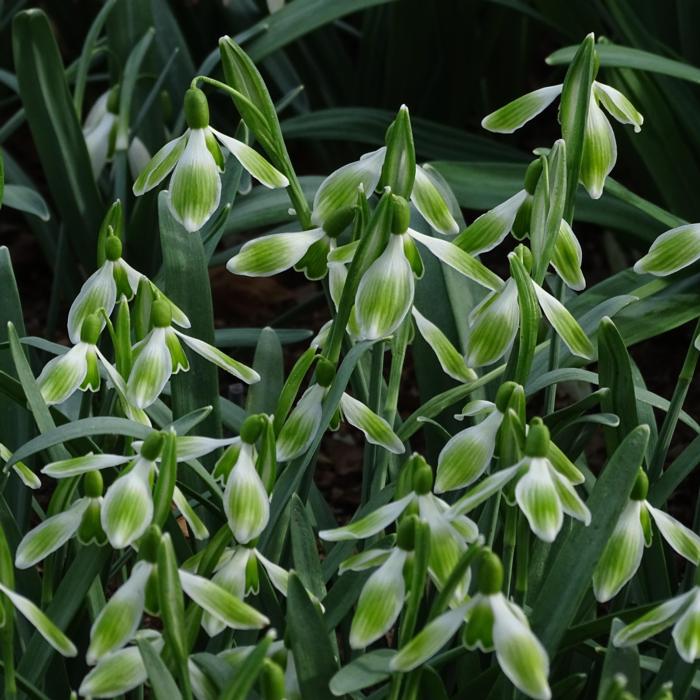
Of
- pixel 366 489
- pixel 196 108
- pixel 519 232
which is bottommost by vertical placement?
pixel 366 489

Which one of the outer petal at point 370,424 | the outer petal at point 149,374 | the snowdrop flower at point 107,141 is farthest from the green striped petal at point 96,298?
the snowdrop flower at point 107,141

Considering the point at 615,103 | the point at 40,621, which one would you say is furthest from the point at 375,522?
the point at 615,103

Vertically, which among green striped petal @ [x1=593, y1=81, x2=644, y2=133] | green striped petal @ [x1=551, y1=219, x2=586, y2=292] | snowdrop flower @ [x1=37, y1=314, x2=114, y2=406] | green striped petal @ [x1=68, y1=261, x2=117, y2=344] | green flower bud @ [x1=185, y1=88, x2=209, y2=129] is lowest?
snowdrop flower @ [x1=37, y1=314, x2=114, y2=406]

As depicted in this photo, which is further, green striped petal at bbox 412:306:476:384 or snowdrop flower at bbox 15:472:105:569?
green striped petal at bbox 412:306:476:384

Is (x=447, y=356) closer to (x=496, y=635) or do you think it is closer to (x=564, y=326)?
(x=564, y=326)

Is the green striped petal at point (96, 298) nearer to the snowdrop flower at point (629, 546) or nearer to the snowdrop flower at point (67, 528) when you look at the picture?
the snowdrop flower at point (67, 528)

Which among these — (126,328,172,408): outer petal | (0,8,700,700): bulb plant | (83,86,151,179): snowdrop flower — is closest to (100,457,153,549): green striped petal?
(0,8,700,700): bulb plant

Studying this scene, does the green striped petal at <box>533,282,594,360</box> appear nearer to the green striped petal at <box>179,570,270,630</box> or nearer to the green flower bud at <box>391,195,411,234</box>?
the green flower bud at <box>391,195,411,234</box>

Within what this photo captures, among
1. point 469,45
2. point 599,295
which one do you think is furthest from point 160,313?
point 469,45
